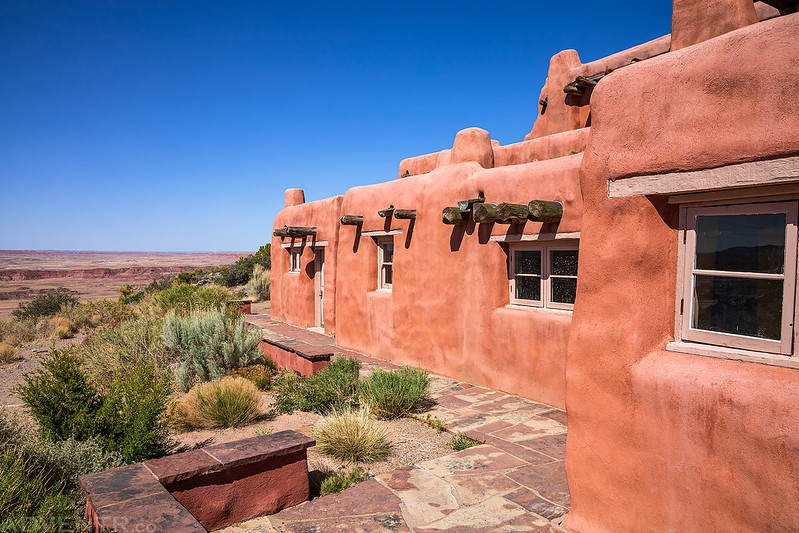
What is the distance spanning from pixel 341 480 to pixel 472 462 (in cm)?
124

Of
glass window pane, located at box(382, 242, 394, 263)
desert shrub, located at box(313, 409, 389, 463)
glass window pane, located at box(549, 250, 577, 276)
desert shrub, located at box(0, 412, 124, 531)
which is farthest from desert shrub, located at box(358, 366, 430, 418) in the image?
glass window pane, located at box(382, 242, 394, 263)

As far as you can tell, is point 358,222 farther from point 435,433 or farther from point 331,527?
point 331,527

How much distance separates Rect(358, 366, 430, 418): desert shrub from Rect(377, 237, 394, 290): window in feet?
11.5

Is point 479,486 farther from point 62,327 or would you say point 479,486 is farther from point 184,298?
point 62,327

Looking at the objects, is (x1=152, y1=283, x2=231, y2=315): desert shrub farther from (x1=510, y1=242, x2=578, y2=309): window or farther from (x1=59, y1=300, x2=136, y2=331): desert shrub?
(x1=510, y1=242, x2=578, y2=309): window

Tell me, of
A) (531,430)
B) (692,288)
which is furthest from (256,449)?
(692,288)

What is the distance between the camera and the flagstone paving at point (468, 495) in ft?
12.0

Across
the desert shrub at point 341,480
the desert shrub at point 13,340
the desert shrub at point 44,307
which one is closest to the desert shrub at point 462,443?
the desert shrub at point 341,480

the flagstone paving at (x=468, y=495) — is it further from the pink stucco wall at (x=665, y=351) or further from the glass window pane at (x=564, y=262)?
the glass window pane at (x=564, y=262)

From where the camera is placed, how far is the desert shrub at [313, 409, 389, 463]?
17.4 ft

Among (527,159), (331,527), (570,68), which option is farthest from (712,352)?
(570,68)

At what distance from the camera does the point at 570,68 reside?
11.7 metres

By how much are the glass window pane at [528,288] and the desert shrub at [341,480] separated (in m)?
3.34

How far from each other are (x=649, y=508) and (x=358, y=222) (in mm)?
7922
